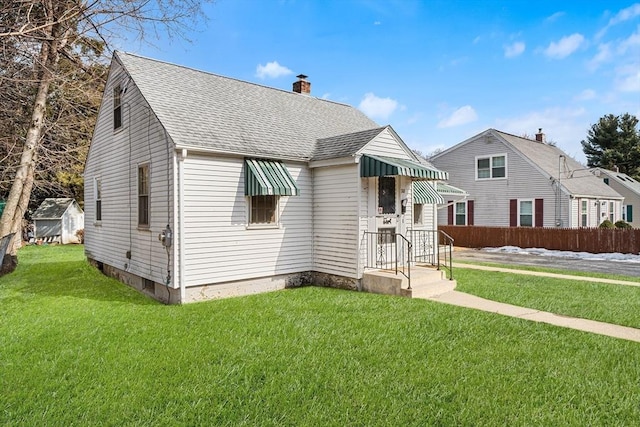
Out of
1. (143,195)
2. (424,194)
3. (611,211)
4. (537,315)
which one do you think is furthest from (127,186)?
(611,211)

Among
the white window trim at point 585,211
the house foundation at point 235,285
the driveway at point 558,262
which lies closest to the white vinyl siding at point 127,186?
the house foundation at point 235,285

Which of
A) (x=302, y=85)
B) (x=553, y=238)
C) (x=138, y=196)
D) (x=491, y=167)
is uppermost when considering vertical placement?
(x=302, y=85)

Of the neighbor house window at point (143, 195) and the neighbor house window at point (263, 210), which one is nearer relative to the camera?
the neighbor house window at point (263, 210)

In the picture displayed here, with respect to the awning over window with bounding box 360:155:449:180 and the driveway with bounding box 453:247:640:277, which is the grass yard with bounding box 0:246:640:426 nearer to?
the awning over window with bounding box 360:155:449:180

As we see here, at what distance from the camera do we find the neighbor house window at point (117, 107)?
10539 mm

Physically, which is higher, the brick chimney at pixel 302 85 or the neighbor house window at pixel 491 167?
the brick chimney at pixel 302 85

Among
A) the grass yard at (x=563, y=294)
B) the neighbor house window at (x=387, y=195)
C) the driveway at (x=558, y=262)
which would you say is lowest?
the driveway at (x=558, y=262)

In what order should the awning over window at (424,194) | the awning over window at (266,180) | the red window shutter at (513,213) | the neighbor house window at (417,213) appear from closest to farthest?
the awning over window at (266,180) < the awning over window at (424,194) < the neighbor house window at (417,213) < the red window shutter at (513,213)

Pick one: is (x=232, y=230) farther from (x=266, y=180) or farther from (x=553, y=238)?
(x=553, y=238)

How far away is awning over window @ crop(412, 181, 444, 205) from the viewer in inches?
438

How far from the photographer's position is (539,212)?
20562mm

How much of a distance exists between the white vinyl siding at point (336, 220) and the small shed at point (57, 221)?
2171cm

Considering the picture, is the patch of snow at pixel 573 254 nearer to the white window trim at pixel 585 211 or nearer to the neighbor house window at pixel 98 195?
the white window trim at pixel 585 211

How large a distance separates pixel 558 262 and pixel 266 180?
12.5 meters
